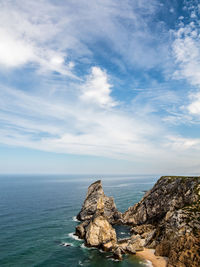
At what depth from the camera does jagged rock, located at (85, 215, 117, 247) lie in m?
61.5

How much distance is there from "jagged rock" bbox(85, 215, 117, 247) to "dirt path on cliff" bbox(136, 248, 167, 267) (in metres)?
9.60

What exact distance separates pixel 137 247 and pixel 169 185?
35.7 m

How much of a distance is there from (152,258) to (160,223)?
16.7m

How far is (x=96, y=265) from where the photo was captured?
165 feet

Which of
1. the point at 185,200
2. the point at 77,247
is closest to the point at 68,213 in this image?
the point at 77,247

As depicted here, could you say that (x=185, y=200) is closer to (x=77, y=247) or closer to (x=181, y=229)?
(x=181, y=229)

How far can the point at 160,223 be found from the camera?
69.2m

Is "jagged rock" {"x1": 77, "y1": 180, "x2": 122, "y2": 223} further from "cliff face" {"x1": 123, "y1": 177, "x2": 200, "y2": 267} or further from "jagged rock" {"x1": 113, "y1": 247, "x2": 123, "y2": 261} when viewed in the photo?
"jagged rock" {"x1": 113, "y1": 247, "x2": 123, "y2": 261}

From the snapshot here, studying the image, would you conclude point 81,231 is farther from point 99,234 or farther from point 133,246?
point 133,246

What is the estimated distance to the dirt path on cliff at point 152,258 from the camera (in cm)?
5112

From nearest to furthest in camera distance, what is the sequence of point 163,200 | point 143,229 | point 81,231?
point 81,231, point 143,229, point 163,200

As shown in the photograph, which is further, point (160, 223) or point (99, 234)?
point (160, 223)

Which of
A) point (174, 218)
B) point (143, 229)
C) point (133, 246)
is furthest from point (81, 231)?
point (174, 218)

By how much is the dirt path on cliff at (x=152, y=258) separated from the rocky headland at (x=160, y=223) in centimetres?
134
